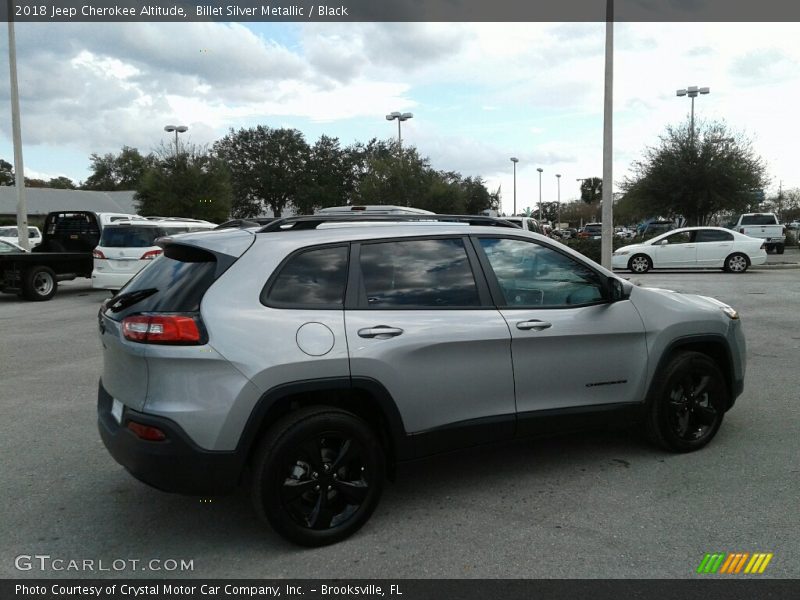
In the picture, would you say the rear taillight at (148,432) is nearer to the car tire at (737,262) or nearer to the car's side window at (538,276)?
the car's side window at (538,276)

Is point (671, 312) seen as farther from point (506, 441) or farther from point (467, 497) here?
point (467, 497)

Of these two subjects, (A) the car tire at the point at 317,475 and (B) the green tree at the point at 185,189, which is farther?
(B) the green tree at the point at 185,189

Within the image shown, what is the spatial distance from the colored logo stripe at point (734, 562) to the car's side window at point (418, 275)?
5.88ft

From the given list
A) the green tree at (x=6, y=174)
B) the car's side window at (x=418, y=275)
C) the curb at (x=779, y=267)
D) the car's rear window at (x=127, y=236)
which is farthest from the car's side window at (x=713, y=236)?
the green tree at (x=6, y=174)

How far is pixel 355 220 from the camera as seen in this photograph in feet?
14.1

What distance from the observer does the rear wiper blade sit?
3670 millimetres

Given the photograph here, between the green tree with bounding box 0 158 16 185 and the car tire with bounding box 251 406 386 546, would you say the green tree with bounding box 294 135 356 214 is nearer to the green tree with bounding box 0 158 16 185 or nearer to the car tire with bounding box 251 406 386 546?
the green tree with bounding box 0 158 16 185

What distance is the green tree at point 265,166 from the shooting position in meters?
74.8

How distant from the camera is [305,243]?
3775 mm

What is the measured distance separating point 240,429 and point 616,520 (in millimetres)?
2114
